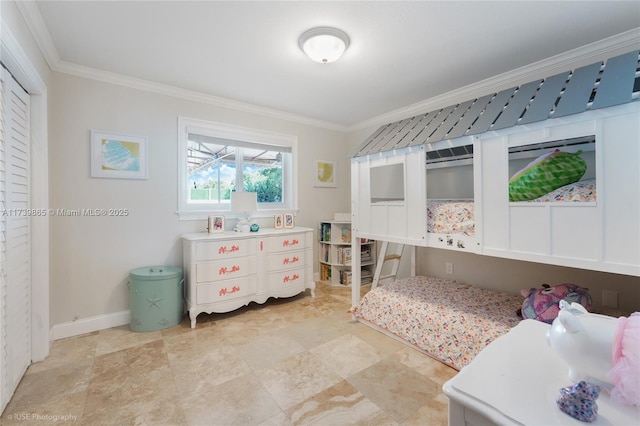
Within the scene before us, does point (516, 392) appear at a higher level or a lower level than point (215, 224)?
lower

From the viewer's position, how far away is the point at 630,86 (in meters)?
1.41

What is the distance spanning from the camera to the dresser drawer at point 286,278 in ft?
10.2

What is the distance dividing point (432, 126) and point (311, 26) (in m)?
1.27

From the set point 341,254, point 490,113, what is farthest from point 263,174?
point 490,113

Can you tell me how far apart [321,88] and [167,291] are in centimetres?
254

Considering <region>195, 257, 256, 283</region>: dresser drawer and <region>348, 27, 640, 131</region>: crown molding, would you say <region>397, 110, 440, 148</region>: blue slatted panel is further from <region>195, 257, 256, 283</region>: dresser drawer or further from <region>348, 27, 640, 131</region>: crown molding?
<region>195, 257, 256, 283</region>: dresser drawer

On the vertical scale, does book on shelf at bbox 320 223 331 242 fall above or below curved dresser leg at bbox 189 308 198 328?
above

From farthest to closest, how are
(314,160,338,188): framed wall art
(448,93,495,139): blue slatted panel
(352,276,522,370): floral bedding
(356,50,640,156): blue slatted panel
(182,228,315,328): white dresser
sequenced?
(314,160,338,188): framed wall art → (182,228,315,328): white dresser → (448,93,495,139): blue slatted panel → (352,276,522,370): floral bedding → (356,50,640,156): blue slatted panel

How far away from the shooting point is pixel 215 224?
120 inches

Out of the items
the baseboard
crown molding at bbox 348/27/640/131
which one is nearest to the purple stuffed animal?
crown molding at bbox 348/27/640/131

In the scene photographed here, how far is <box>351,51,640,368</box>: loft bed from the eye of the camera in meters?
1.41

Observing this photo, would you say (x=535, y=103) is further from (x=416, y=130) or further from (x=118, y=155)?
(x=118, y=155)

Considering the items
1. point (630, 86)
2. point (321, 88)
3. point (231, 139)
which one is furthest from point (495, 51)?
point (231, 139)

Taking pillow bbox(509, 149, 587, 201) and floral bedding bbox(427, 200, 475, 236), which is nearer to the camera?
pillow bbox(509, 149, 587, 201)
